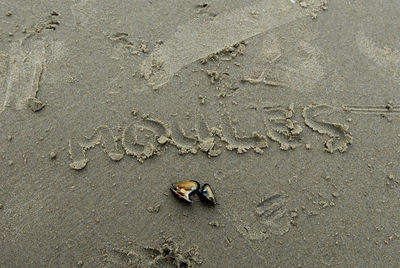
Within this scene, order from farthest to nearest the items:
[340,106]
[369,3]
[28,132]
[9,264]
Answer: [369,3] < [340,106] < [28,132] < [9,264]

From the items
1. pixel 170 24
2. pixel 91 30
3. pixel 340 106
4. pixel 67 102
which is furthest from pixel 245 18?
pixel 67 102

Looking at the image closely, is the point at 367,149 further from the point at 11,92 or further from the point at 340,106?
the point at 11,92

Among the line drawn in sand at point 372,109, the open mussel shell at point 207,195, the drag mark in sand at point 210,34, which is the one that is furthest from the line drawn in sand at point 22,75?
the line drawn in sand at point 372,109

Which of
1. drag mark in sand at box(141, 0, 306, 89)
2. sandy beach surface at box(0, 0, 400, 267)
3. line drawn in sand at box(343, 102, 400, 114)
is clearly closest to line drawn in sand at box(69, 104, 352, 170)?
sandy beach surface at box(0, 0, 400, 267)

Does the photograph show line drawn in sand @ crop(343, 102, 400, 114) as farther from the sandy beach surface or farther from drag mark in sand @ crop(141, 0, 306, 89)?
drag mark in sand @ crop(141, 0, 306, 89)

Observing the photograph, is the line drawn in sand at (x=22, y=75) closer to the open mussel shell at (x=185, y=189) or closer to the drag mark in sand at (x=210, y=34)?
the drag mark in sand at (x=210, y=34)

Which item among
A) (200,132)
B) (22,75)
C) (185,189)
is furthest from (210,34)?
(22,75)

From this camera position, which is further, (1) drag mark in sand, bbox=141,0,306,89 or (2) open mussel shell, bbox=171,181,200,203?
(1) drag mark in sand, bbox=141,0,306,89
